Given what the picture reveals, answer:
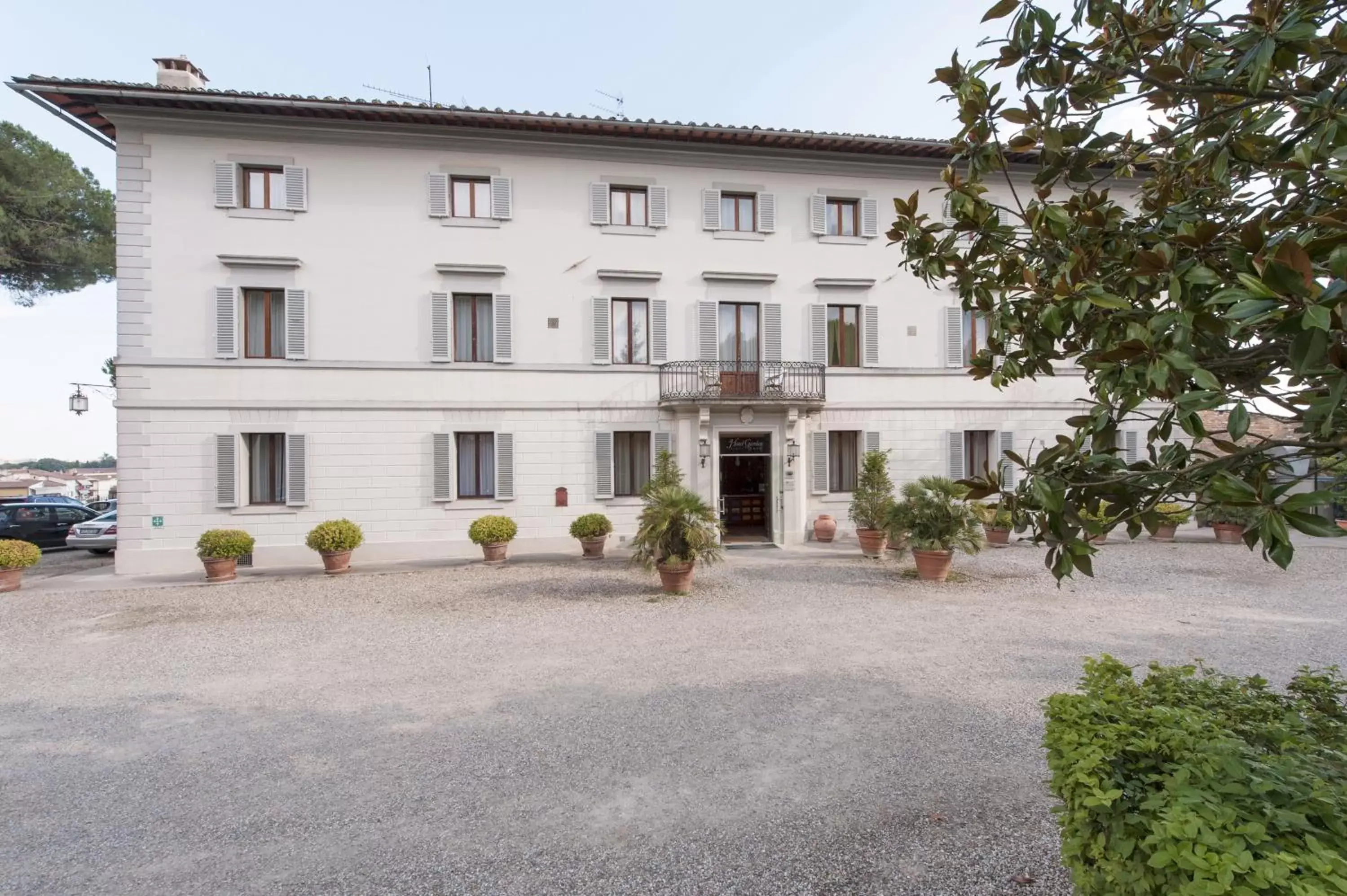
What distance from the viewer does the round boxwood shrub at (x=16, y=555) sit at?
1072cm

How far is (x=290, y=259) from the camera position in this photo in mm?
12961

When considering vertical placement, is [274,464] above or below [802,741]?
above

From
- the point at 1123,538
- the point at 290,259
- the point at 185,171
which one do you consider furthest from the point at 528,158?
the point at 1123,538

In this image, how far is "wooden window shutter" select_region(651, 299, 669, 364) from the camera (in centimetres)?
1437

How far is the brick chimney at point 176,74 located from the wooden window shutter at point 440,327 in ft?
22.3

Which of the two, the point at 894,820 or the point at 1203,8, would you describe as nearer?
the point at 1203,8

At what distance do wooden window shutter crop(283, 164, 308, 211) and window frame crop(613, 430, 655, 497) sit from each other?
8648mm

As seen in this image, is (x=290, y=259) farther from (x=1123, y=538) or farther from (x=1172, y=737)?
(x=1123, y=538)

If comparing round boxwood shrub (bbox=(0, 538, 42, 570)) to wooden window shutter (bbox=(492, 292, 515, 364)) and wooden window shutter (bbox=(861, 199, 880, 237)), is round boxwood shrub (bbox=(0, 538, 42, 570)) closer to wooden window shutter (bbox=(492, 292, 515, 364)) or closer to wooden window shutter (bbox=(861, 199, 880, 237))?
wooden window shutter (bbox=(492, 292, 515, 364))

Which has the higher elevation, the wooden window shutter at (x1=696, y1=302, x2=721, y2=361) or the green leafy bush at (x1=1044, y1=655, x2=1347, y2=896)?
the wooden window shutter at (x1=696, y1=302, x2=721, y2=361)

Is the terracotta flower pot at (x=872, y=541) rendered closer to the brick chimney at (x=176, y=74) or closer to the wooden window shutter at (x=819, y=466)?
the wooden window shutter at (x=819, y=466)

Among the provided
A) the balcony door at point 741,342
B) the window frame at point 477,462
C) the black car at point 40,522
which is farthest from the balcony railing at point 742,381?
the black car at point 40,522

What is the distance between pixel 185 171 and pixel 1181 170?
17000 millimetres

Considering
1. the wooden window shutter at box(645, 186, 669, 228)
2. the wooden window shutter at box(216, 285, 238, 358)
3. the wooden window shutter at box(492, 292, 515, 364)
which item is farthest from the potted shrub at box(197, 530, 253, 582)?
the wooden window shutter at box(645, 186, 669, 228)
